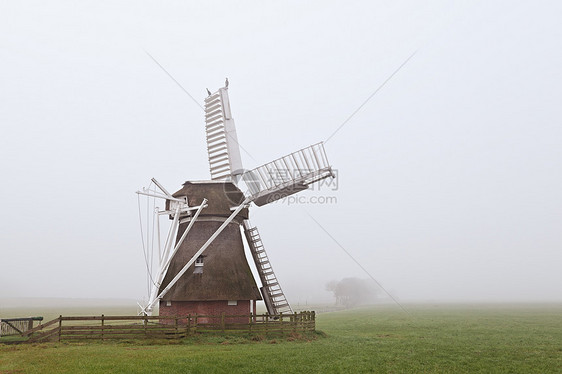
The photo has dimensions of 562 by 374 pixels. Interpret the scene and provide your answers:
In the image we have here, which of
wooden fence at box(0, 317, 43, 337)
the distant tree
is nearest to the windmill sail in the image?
wooden fence at box(0, 317, 43, 337)

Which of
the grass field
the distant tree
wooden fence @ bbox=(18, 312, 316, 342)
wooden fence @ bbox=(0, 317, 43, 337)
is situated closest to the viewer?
A: the grass field

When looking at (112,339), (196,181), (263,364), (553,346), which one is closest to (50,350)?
(112,339)

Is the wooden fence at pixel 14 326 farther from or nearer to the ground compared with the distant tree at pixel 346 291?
farther from the ground

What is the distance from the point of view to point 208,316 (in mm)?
21031

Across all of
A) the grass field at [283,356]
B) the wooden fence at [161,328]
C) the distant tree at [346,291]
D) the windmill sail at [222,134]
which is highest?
the windmill sail at [222,134]

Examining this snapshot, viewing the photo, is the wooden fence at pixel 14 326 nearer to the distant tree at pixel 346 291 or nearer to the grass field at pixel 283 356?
the grass field at pixel 283 356

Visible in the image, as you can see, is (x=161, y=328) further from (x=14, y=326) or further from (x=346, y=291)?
(x=346, y=291)

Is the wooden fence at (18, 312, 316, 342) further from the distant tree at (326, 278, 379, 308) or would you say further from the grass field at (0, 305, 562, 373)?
the distant tree at (326, 278, 379, 308)

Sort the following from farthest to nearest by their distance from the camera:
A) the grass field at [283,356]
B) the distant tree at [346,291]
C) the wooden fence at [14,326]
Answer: the distant tree at [346,291] → the wooden fence at [14,326] → the grass field at [283,356]

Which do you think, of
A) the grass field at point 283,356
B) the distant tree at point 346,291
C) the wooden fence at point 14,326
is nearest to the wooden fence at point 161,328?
the grass field at point 283,356

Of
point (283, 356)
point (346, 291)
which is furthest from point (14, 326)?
point (346, 291)

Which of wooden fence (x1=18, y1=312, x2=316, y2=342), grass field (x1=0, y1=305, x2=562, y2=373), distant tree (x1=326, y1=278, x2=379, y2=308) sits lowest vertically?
distant tree (x1=326, y1=278, x2=379, y2=308)

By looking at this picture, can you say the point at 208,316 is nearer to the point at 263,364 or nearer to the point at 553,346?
the point at 263,364

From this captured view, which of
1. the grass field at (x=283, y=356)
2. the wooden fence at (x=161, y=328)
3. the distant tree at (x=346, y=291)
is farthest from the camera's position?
the distant tree at (x=346, y=291)
